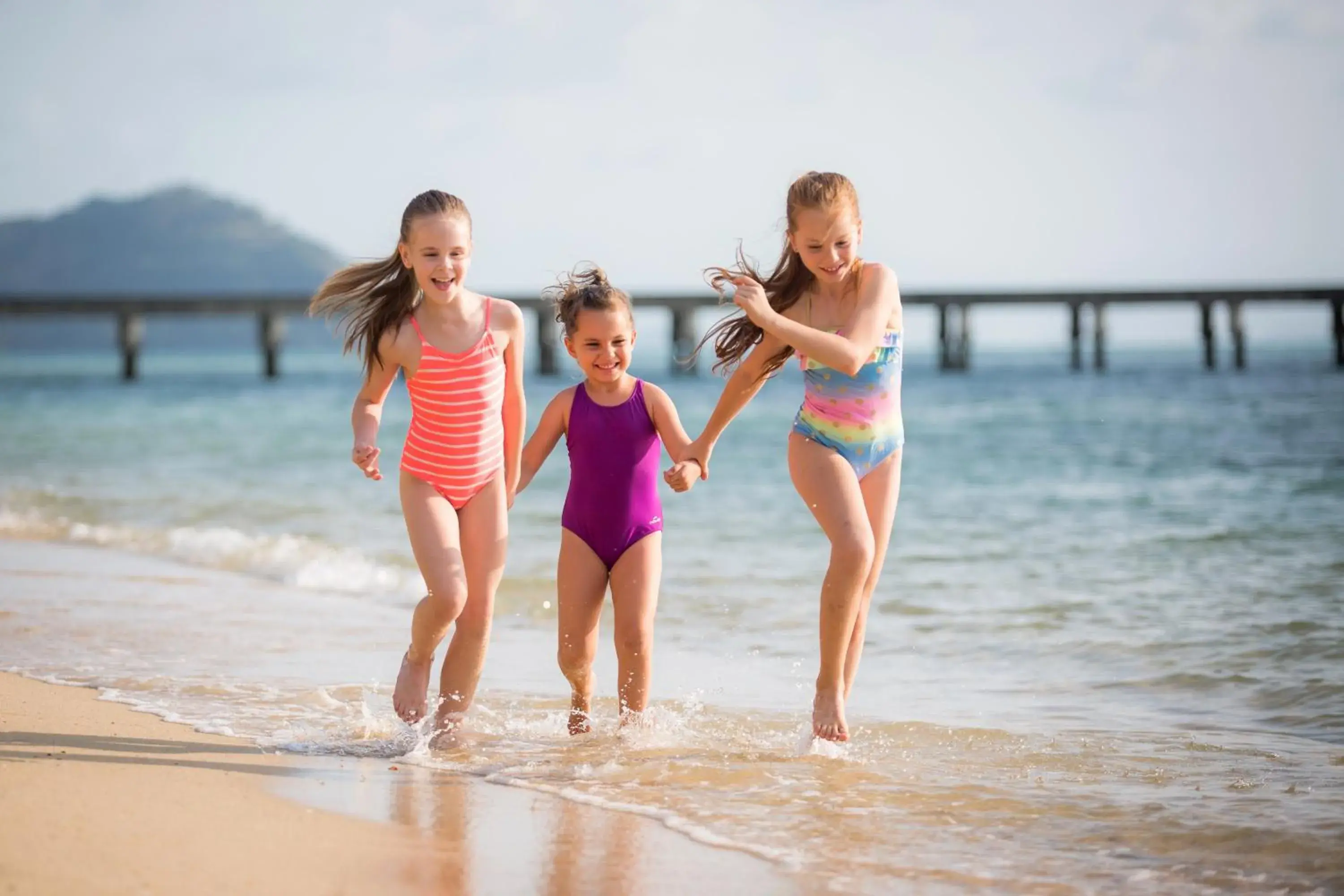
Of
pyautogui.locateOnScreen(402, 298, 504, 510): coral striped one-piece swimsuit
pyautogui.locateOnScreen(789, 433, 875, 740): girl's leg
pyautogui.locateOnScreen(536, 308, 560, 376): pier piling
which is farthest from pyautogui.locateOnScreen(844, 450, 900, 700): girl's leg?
pyautogui.locateOnScreen(536, 308, 560, 376): pier piling

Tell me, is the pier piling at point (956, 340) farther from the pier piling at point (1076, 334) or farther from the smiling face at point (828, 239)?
the smiling face at point (828, 239)

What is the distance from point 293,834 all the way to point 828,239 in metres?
2.28

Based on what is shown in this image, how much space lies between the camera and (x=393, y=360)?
4.62 m

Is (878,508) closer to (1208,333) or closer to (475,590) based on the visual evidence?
(475,590)

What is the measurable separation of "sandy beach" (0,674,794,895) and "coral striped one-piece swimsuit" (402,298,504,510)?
90cm

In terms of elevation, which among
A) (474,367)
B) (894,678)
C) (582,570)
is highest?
(474,367)

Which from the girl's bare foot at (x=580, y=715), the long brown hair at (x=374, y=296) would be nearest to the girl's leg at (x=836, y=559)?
the girl's bare foot at (x=580, y=715)

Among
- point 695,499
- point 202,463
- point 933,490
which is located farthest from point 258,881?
point 202,463

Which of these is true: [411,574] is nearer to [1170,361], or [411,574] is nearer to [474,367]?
[474,367]

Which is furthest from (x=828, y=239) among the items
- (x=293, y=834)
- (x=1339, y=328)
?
(x=1339, y=328)

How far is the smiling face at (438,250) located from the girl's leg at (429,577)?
60 cm

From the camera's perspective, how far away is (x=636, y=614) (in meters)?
4.68

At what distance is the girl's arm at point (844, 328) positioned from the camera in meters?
4.26

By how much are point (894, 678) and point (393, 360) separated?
104 inches
